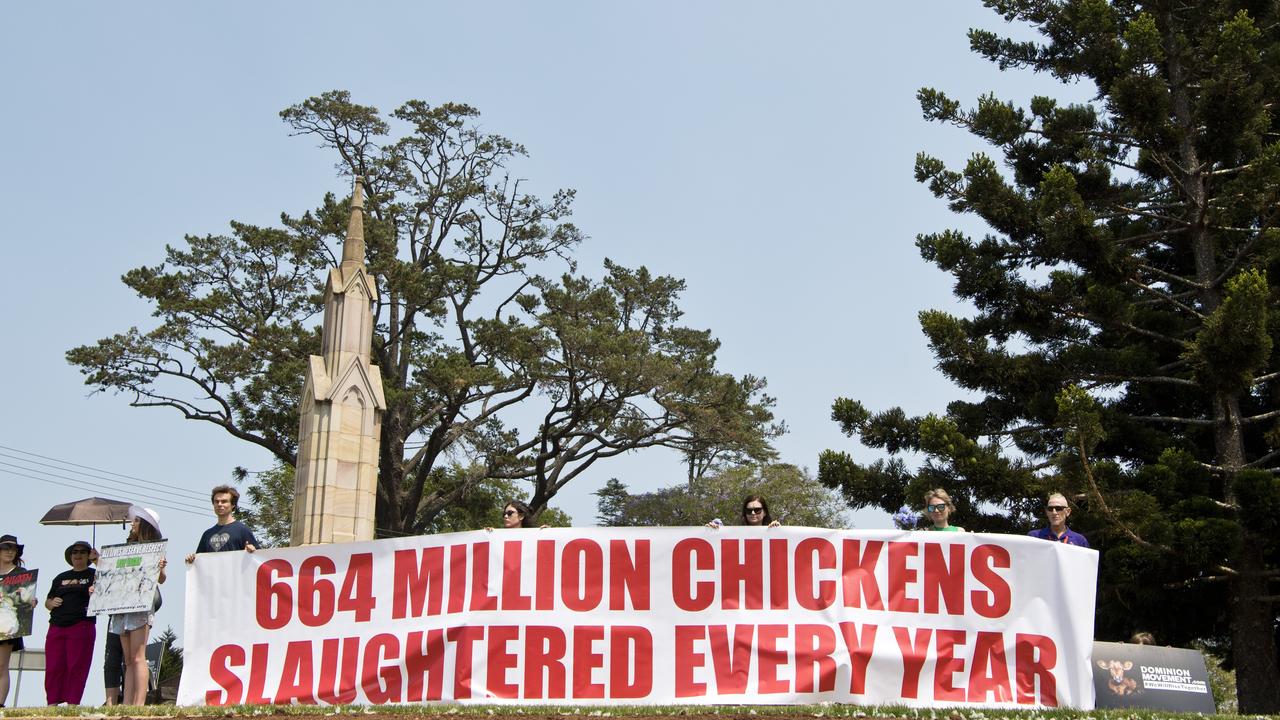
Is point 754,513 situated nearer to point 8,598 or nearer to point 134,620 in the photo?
point 134,620

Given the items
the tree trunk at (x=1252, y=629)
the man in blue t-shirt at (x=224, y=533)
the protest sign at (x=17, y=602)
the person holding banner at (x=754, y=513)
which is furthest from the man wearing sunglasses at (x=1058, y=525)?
the tree trunk at (x=1252, y=629)

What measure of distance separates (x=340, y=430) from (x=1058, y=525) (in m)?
8.84

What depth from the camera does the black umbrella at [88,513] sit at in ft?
51.0

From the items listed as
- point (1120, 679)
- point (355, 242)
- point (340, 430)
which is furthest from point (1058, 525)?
point (355, 242)

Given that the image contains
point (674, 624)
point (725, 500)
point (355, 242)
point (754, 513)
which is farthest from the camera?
point (725, 500)

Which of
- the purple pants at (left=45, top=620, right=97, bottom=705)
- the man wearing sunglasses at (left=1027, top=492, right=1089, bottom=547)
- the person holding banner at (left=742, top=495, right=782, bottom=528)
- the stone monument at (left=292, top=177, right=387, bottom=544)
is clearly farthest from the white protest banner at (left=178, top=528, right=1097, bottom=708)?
A: the stone monument at (left=292, top=177, right=387, bottom=544)

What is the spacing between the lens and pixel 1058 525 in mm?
8344

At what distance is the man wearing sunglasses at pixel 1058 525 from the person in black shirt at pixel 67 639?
6.54 metres

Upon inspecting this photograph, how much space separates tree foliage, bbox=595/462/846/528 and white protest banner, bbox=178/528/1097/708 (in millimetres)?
33315

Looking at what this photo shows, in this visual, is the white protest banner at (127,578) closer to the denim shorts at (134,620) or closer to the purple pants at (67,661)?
the denim shorts at (134,620)

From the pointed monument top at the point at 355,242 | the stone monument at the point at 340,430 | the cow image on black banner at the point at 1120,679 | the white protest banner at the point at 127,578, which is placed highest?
the pointed monument top at the point at 355,242

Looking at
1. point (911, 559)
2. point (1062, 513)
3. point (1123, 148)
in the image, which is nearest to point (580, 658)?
point (911, 559)

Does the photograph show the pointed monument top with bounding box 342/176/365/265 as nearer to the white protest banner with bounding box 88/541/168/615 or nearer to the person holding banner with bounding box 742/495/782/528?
the white protest banner with bounding box 88/541/168/615

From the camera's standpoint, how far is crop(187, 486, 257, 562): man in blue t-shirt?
8.84 metres
